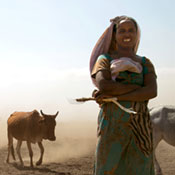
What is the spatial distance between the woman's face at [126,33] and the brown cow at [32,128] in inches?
286

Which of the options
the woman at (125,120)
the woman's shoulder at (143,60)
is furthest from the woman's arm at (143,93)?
the woman's shoulder at (143,60)

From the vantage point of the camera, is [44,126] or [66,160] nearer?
[44,126]

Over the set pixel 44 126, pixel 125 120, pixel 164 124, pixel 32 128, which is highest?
pixel 125 120

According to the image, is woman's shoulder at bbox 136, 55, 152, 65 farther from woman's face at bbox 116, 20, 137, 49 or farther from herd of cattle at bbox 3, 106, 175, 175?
herd of cattle at bbox 3, 106, 175, 175

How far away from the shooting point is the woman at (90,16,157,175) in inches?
137

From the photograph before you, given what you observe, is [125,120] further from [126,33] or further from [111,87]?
[126,33]

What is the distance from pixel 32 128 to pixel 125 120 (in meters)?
8.13

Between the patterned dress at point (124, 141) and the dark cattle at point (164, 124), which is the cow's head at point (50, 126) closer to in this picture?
the dark cattle at point (164, 124)

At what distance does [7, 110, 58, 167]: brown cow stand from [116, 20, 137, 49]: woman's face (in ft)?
23.8

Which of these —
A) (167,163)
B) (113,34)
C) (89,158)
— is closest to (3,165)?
(89,158)

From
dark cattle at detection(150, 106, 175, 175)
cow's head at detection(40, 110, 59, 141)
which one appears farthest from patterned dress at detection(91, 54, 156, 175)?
cow's head at detection(40, 110, 59, 141)

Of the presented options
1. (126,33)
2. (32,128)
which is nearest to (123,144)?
(126,33)

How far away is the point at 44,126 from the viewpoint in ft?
35.7

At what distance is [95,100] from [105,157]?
533 millimetres
